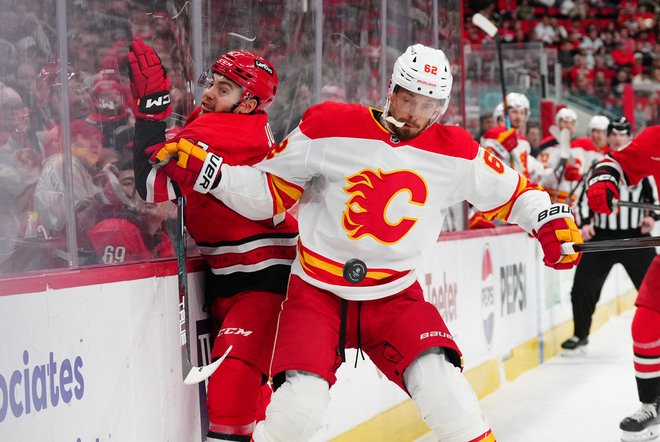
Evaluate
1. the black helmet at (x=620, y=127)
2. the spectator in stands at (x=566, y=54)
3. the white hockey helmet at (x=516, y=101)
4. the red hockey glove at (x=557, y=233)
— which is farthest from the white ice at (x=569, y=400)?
the spectator in stands at (x=566, y=54)

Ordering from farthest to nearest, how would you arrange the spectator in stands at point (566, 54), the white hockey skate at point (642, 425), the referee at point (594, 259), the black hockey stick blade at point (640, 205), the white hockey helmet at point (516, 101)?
the spectator in stands at point (566, 54), the white hockey helmet at point (516, 101), the referee at point (594, 259), the white hockey skate at point (642, 425), the black hockey stick blade at point (640, 205)

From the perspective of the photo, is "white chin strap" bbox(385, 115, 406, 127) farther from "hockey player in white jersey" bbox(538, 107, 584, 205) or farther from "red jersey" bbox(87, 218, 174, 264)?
"hockey player in white jersey" bbox(538, 107, 584, 205)

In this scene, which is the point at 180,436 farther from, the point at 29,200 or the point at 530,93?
the point at 530,93

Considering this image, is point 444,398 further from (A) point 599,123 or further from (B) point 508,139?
(A) point 599,123

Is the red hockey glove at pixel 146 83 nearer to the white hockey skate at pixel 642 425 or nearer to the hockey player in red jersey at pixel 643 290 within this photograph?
the hockey player in red jersey at pixel 643 290

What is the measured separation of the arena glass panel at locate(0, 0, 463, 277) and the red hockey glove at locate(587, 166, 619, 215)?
3.76ft

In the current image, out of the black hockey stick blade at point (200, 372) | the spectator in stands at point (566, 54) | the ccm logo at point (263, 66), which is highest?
the spectator in stands at point (566, 54)

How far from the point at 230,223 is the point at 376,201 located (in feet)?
1.31

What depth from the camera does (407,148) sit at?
2402 mm

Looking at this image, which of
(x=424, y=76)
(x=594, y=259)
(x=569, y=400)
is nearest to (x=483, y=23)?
(x=594, y=259)

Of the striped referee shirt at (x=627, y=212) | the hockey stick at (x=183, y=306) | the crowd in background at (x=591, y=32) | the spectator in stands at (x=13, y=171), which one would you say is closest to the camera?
the spectator in stands at (x=13, y=171)

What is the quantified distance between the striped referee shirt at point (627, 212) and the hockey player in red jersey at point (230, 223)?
132 inches

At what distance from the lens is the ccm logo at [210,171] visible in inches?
91.2

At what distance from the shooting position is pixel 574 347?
5.87 m
